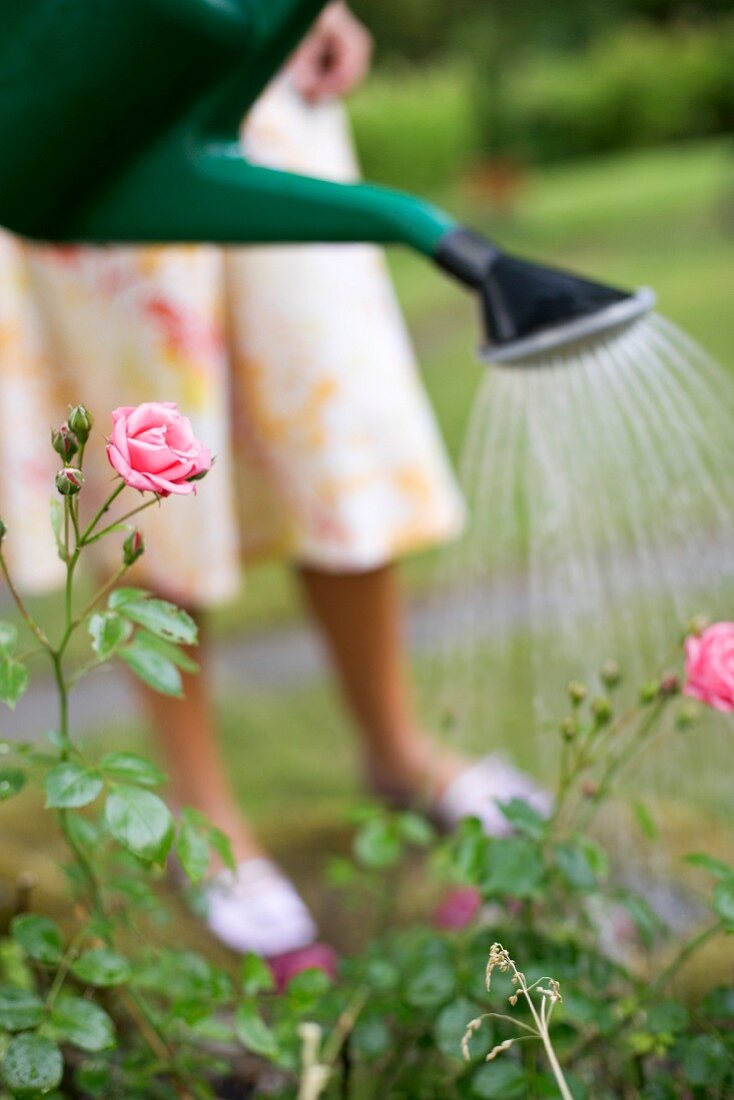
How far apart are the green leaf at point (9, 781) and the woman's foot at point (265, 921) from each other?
0.59 meters

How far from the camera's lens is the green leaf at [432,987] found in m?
0.70

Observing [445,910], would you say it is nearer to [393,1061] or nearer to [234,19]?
[393,1061]

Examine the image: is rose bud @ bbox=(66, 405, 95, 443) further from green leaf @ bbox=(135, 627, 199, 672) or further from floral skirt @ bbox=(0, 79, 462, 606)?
floral skirt @ bbox=(0, 79, 462, 606)

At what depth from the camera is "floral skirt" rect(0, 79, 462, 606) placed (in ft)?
3.77

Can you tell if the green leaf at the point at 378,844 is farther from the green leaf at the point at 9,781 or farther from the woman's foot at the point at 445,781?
the woman's foot at the point at 445,781

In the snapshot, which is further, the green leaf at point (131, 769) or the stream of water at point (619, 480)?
the stream of water at point (619, 480)

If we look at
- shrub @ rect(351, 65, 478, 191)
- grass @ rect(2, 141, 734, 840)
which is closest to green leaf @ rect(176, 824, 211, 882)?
grass @ rect(2, 141, 734, 840)

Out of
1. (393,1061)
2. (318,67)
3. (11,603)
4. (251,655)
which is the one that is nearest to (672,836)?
(393,1061)

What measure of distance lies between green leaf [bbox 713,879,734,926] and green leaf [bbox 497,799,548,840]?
101 mm

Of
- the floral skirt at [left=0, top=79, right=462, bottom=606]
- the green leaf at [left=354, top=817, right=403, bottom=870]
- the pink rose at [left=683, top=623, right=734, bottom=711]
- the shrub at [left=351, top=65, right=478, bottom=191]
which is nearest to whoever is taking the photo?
the pink rose at [left=683, top=623, right=734, bottom=711]

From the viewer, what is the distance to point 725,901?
0.63 m

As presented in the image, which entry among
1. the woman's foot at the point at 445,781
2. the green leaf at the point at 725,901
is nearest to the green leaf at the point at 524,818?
the green leaf at the point at 725,901

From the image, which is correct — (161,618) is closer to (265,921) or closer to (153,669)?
(153,669)

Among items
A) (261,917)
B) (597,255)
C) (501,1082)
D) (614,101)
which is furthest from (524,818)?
(614,101)
